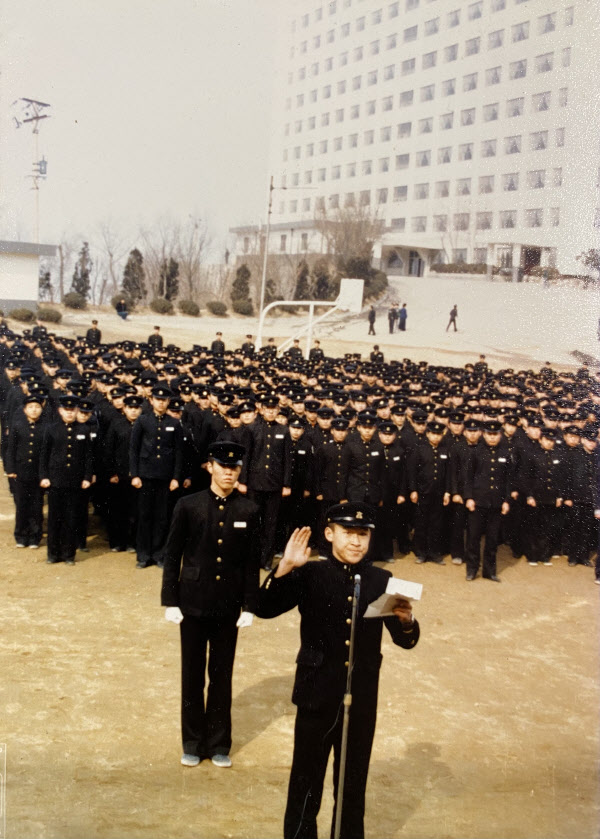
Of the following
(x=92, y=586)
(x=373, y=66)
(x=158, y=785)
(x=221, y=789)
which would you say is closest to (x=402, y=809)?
(x=221, y=789)

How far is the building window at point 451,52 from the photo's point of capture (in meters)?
48.5

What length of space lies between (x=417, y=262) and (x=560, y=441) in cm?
4919

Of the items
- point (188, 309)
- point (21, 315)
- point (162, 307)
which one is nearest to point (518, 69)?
point (188, 309)

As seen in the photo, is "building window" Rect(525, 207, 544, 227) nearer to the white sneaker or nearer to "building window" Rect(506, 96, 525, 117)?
"building window" Rect(506, 96, 525, 117)

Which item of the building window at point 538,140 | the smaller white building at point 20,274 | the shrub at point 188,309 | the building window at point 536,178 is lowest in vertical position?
the shrub at point 188,309

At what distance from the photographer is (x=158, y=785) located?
4.97 metres

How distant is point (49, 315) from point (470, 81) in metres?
27.7

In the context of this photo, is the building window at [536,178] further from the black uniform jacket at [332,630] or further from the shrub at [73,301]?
the black uniform jacket at [332,630]

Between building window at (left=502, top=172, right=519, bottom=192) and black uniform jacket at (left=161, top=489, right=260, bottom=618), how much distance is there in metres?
45.3

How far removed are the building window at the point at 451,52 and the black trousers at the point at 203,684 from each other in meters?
49.1

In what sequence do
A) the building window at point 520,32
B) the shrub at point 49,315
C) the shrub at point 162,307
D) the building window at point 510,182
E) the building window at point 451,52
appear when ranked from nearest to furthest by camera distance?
the shrub at point 49,315 < the building window at point 520,32 < the shrub at point 162,307 < the building window at point 510,182 < the building window at point 451,52

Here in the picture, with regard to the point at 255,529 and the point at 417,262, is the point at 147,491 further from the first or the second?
the point at 417,262

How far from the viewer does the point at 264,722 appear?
6008 mm

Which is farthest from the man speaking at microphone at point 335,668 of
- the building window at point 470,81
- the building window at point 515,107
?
the building window at point 470,81
